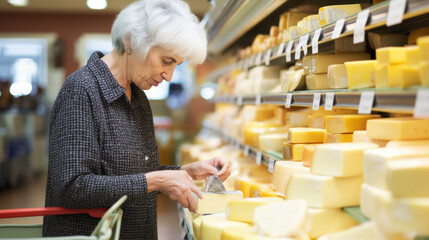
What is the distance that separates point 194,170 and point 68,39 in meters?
8.50

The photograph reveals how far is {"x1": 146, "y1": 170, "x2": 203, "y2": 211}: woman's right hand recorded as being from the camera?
1.79 metres

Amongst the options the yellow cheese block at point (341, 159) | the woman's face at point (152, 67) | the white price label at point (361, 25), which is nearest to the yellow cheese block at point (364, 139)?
the yellow cheese block at point (341, 159)

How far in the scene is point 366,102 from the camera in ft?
4.98

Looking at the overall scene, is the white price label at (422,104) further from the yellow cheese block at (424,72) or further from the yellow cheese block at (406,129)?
the yellow cheese block at (406,129)

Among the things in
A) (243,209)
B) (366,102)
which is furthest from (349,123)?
(243,209)

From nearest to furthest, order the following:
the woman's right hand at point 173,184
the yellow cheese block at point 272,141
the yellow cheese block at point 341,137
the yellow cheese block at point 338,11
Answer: the woman's right hand at point 173,184
the yellow cheese block at point 341,137
the yellow cheese block at point 338,11
the yellow cheese block at point 272,141

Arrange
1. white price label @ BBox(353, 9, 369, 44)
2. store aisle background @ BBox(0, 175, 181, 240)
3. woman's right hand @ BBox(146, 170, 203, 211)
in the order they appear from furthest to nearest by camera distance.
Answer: store aisle background @ BBox(0, 175, 181, 240) < woman's right hand @ BBox(146, 170, 203, 211) < white price label @ BBox(353, 9, 369, 44)

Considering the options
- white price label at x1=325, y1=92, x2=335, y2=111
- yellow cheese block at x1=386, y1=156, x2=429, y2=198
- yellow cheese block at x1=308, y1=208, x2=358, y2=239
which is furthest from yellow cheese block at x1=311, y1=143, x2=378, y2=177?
yellow cheese block at x1=386, y1=156, x2=429, y2=198

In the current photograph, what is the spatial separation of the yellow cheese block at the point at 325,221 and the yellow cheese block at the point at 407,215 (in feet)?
1.26

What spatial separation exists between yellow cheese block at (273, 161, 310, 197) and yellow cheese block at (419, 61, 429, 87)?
0.83 metres

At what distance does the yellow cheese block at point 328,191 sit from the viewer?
1.62 metres

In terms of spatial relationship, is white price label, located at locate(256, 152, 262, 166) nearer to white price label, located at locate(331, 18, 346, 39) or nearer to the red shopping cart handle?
white price label, located at locate(331, 18, 346, 39)

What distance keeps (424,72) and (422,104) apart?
109mm

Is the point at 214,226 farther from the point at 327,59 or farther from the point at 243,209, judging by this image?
the point at 327,59
